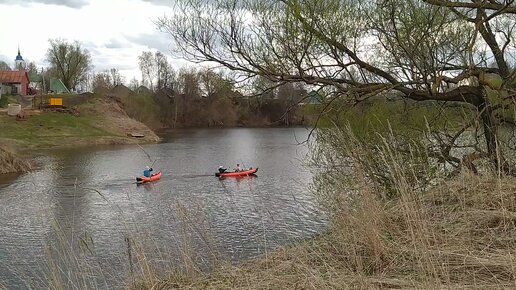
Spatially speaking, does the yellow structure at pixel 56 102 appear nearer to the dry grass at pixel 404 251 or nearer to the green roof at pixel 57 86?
the green roof at pixel 57 86

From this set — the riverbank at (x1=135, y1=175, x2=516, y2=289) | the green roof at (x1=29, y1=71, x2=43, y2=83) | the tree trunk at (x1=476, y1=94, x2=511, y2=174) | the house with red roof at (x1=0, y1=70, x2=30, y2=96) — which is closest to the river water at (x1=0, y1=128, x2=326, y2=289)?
the riverbank at (x1=135, y1=175, x2=516, y2=289)

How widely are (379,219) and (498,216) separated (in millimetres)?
1051

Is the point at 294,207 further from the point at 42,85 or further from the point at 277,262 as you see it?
the point at 42,85

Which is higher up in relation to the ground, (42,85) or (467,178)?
(42,85)

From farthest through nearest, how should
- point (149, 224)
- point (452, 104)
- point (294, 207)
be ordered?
1. point (294, 207)
2. point (149, 224)
3. point (452, 104)

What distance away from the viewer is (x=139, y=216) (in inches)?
611

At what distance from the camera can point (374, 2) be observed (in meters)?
7.03

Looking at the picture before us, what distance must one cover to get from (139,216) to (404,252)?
12332 mm

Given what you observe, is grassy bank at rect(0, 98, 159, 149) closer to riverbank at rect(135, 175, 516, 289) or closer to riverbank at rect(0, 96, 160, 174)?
riverbank at rect(0, 96, 160, 174)

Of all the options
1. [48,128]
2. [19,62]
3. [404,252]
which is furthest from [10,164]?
[19,62]

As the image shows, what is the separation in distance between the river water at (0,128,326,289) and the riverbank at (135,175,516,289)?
0.65m

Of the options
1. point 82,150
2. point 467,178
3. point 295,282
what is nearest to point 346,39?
point 467,178

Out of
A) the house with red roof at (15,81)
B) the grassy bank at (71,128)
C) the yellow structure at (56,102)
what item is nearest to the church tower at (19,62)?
the house with red roof at (15,81)

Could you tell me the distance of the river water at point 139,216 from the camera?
5.71m
